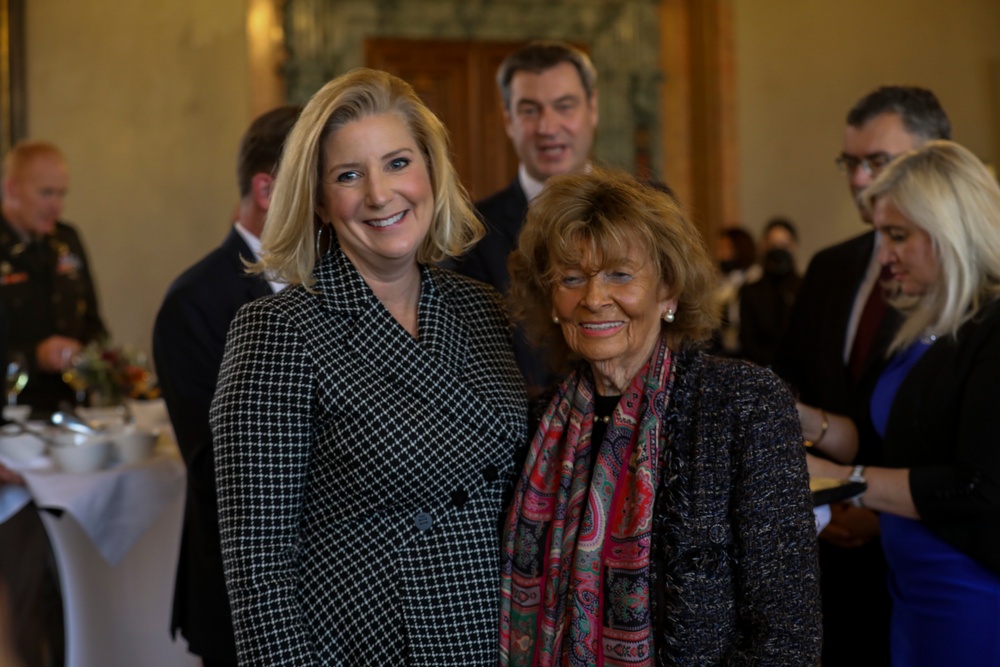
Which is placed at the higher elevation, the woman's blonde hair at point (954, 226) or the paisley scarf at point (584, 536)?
the woman's blonde hair at point (954, 226)

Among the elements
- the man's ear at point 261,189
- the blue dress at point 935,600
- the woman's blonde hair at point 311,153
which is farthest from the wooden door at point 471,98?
the woman's blonde hair at point 311,153

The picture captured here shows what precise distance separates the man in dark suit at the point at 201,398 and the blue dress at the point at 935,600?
160cm

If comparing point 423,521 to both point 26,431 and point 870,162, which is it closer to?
point 870,162

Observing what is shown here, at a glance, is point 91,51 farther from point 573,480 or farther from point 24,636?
point 573,480

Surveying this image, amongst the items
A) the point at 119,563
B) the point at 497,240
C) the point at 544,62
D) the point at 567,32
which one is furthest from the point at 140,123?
the point at 497,240

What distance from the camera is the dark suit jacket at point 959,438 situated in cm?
233

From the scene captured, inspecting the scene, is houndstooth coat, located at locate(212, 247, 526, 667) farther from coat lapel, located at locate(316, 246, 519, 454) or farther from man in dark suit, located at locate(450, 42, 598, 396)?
man in dark suit, located at locate(450, 42, 598, 396)

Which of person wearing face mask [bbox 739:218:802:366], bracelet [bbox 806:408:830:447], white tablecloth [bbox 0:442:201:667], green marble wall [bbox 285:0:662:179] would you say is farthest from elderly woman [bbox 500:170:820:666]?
green marble wall [bbox 285:0:662:179]

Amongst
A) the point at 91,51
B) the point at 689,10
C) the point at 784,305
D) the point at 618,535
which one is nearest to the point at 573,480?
the point at 618,535

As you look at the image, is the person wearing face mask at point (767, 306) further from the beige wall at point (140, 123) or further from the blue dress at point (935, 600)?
the beige wall at point (140, 123)

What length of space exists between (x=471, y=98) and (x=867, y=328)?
7.22 meters

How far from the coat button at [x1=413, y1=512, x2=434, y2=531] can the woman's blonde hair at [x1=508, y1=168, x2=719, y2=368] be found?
494 millimetres

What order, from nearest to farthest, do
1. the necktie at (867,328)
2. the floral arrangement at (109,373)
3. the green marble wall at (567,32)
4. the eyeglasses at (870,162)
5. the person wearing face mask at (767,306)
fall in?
the necktie at (867,328) → the eyeglasses at (870,162) → the floral arrangement at (109,373) → the person wearing face mask at (767,306) → the green marble wall at (567,32)

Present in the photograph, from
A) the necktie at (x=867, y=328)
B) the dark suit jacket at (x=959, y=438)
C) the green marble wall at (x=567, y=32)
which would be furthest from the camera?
the green marble wall at (x=567, y=32)
